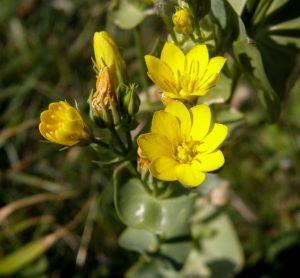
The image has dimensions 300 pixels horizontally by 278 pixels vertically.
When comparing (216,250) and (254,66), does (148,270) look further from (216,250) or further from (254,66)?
(254,66)

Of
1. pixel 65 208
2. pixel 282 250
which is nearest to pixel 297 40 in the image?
pixel 282 250

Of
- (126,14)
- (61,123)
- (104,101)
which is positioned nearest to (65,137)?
(61,123)

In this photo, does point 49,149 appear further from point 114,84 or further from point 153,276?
point 114,84

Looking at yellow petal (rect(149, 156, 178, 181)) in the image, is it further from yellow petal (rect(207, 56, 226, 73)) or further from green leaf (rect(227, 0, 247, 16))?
green leaf (rect(227, 0, 247, 16))

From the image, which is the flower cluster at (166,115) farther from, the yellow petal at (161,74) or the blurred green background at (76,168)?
the blurred green background at (76,168)

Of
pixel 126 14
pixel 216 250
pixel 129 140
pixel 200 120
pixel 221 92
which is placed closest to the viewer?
pixel 200 120

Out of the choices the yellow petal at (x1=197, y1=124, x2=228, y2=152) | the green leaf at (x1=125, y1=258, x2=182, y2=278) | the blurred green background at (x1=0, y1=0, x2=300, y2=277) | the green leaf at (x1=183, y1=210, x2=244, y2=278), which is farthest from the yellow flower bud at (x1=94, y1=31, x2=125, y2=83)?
the green leaf at (x1=183, y1=210, x2=244, y2=278)
